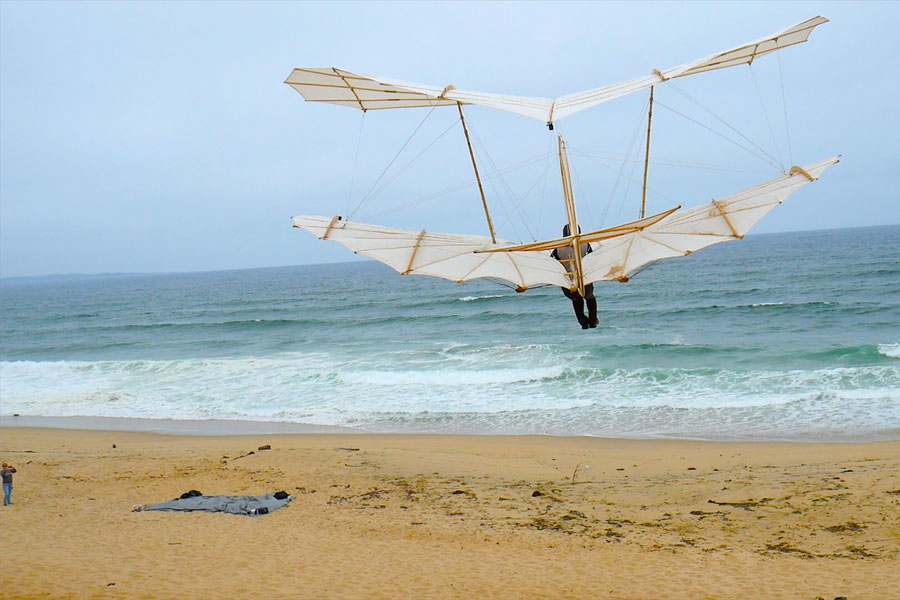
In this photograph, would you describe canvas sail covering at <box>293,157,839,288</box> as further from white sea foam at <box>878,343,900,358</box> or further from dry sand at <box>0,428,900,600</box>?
white sea foam at <box>878,343,900,358</box>

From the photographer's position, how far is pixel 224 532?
11.1 m

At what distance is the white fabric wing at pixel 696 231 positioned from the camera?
7.75 metres

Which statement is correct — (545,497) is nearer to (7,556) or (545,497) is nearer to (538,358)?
(7,556)

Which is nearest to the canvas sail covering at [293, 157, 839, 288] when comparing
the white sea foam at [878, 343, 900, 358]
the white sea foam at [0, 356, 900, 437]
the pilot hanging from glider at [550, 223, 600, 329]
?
the pilot hanging from glider at [550, 223, 600, 329]

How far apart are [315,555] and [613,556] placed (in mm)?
3977

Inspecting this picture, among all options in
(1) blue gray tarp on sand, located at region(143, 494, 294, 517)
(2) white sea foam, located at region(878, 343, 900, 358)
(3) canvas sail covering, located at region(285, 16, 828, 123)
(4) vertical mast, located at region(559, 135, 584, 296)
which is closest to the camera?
(4) vertical mast, located at region(559, 135, 584, 296)

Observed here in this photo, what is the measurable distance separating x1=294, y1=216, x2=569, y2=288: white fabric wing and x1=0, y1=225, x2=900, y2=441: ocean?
133 cm

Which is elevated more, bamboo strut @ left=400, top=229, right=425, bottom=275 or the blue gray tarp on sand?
bamboo strut @ left=400, top=229, right=425, bottom=275

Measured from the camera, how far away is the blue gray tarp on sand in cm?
1223

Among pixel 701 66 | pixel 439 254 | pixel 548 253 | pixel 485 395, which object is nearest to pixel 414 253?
pixel 439 254

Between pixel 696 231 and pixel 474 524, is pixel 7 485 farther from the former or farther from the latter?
pixel 696 231

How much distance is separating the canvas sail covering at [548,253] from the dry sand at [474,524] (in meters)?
3.83

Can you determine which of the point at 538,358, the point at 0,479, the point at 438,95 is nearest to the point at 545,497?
the point at 438,95

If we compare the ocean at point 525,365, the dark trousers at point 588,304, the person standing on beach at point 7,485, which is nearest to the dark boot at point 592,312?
the dark trousers at point 588,304
